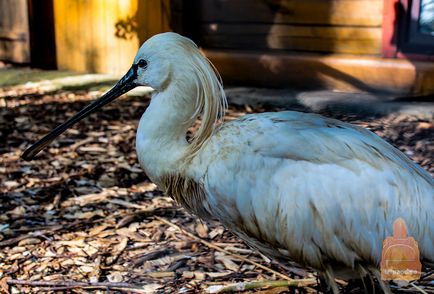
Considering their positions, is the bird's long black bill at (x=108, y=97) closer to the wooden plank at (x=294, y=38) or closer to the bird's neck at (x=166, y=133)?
the bird's neck at (x=166, y=133)

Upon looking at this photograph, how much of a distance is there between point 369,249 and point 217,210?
66 centimetres

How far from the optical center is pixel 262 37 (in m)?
7.30

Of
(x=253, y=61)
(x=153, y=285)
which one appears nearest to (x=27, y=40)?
(x=253, y=61)

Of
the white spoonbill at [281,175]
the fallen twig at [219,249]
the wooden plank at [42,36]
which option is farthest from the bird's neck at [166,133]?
the wooden plank at [42,36]

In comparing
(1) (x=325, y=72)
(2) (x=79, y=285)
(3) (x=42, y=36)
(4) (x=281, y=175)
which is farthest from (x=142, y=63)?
(3) (x=42, y=36)

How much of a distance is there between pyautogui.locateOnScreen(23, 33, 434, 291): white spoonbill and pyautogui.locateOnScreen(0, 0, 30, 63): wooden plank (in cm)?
623

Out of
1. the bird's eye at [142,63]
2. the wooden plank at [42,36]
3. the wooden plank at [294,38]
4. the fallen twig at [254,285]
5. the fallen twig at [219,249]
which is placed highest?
the bird's eye at [142,63]

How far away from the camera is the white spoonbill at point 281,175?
2.85 meters

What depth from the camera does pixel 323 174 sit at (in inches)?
113

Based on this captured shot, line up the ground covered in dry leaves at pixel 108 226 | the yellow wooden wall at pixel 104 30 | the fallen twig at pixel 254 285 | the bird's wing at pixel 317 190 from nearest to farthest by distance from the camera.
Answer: the bird's wing at pixel 317 190 < the fallen twig at pixel 254 285 < the ground covered in dry leaves at pixel 108 226 < the yellow wooden wall at pixel 104 30

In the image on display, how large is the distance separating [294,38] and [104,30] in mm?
2616

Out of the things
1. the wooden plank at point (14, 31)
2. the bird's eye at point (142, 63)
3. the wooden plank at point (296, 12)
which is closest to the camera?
the bird's eye at point (142, 63)

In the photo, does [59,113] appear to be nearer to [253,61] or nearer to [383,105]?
[253,61]

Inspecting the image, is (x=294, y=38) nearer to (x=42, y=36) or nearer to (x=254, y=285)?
(x=42, y=36)
